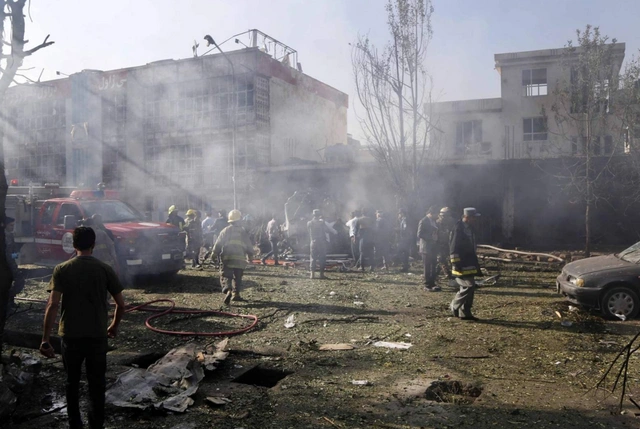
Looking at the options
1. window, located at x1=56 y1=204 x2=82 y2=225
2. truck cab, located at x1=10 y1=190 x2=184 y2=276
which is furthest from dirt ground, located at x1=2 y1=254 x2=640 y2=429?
window, located at x1=56 y1=204 x2=82 y2=225

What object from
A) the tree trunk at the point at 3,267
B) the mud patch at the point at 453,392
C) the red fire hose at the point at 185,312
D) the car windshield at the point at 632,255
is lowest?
the mud patch at the point at 453,392

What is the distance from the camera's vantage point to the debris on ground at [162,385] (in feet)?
14.1

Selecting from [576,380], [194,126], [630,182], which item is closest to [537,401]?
[576,380]

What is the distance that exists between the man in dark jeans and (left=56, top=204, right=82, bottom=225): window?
789cm

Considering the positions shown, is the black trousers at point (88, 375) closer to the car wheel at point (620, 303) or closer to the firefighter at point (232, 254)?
the firefighter at point (232, 254)

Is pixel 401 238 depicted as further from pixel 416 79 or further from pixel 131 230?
pixel 131 230

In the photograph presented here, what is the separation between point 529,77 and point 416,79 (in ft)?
39.4

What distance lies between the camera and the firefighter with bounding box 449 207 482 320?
7.56m

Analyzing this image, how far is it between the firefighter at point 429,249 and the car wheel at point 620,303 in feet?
11.0

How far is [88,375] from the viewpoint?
365 centimetres

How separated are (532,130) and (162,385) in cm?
2375

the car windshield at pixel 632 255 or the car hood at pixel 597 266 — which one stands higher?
the car windshield at pixel 632 255

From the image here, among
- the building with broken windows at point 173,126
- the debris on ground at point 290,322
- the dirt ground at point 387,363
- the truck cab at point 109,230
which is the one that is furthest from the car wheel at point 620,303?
the building with broken windows at point 173,126

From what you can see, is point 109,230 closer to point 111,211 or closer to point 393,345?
point 111,211
